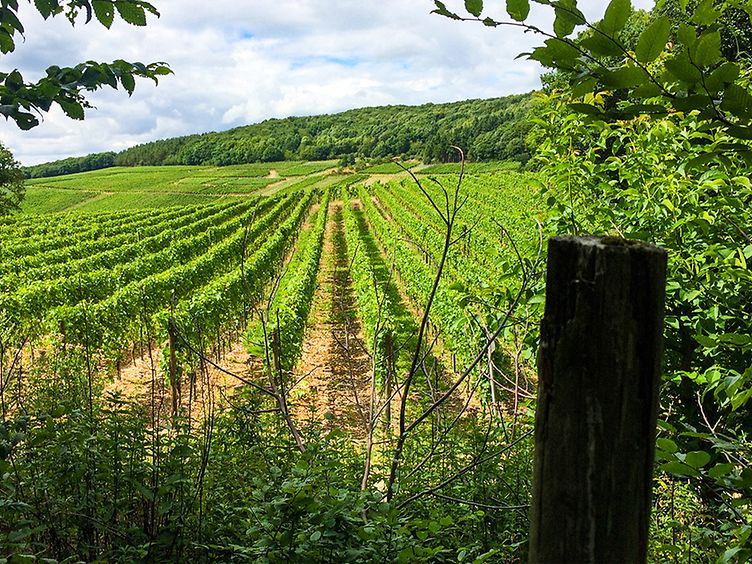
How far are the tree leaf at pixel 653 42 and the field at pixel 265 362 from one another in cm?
69

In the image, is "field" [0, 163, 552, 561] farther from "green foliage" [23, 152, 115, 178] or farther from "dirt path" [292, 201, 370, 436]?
"green foliage" [23, 152, 115, 178]

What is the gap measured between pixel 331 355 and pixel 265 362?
606cm

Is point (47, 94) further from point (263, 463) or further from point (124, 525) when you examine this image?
point (263, 463)

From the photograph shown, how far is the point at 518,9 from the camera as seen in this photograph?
3.24 feet

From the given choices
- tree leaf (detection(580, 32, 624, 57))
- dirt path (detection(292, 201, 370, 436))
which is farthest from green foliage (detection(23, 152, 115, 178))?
tree leaf (detection(580, 32, 624, 57))

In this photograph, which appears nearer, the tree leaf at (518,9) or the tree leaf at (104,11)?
the tree leaf at (518,9)

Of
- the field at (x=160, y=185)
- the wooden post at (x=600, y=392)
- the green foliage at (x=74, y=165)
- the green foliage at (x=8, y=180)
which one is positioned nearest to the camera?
the wooden post at (x=600, y=392)

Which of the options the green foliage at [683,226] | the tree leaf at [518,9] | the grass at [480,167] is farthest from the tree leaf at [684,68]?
the grass at [480,167]

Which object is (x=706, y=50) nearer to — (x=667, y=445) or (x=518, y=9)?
(x=518, y=9)

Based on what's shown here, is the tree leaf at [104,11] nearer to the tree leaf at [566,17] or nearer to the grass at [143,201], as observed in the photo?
the tree leaf at [566,17]

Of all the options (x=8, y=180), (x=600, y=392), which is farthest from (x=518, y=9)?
(x=8, y=180)

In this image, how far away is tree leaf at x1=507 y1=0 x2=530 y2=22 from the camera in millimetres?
985

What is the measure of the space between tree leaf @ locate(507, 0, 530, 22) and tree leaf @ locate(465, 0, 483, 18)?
59 mm

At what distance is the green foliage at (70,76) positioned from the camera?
6.12 feet
